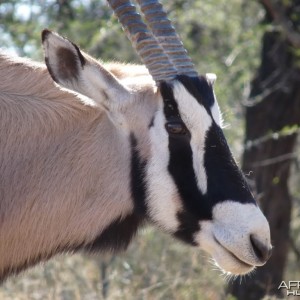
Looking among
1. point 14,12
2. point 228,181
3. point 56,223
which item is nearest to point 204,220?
point 228,181

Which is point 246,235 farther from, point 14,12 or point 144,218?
point 14,12

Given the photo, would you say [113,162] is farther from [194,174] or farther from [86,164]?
[194,174]

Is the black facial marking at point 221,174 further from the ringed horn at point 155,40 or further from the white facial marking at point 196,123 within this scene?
the ringed horn at point 155,40

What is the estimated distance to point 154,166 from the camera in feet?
17.6

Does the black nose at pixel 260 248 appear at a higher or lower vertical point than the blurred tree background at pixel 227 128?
higher

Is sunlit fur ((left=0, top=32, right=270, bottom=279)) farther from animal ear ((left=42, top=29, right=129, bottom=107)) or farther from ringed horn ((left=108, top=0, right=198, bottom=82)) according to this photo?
ringed horn ((left=108, top=0, right=198, bottom=82))

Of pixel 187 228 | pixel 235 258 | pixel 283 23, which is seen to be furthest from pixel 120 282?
pixel 235 258

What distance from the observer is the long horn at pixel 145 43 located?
216 inches

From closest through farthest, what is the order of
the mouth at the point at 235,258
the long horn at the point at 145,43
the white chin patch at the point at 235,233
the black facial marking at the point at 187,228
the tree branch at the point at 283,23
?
1. the white chin patch at the point at 235,233
2. the mouth at the point at 235,258
3. the black facial marking at the point at 187,228
4. the long horn at the point at 145,43
5. the tree branch at the point at 283,23

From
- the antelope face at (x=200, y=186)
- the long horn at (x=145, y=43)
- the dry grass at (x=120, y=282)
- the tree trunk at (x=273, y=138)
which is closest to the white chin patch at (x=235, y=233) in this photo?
the antelope face at (x=200, y=186)

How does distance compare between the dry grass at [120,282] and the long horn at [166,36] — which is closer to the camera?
the long horn at [166,36]

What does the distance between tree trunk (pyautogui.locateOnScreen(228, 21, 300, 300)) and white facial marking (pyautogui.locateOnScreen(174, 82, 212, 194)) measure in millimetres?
4427

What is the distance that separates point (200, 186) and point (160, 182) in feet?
0.84

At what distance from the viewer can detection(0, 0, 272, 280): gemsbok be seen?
523 centimetres
